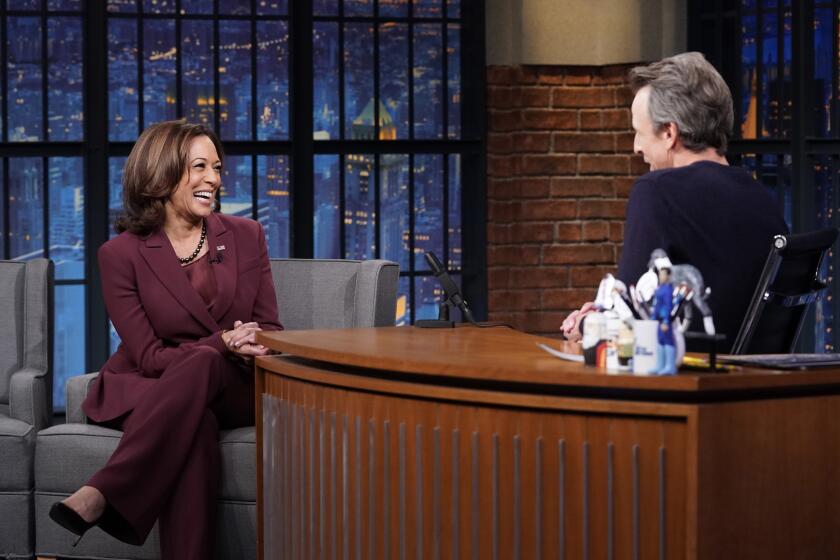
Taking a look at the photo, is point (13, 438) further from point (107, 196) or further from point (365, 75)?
point (365, 75)

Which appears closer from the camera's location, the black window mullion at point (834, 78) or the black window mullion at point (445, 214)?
the black window mullion at point (834, 78)

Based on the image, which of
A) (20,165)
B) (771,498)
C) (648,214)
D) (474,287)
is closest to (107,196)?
(20,165)

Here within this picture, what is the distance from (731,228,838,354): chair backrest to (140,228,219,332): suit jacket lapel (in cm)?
175

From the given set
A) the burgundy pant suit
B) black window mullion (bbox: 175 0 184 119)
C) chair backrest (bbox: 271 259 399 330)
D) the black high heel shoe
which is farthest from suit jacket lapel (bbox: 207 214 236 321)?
black window mullion (bbox: 175 0 184 119)

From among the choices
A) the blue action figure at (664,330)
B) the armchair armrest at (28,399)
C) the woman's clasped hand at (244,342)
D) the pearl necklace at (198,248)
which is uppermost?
the pearl necklace at (198,248)

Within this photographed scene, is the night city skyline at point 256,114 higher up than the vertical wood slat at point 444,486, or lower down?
higher up

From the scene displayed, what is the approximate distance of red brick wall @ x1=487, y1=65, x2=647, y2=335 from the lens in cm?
596

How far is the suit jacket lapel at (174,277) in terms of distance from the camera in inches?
150

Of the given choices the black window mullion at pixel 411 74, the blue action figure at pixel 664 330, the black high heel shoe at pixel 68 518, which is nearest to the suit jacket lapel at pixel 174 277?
the black high heel shoe at pixel 68 518

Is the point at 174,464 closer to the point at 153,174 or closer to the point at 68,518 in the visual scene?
the point at 68,518

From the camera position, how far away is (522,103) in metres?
5.98

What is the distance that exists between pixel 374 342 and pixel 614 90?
3403 mm

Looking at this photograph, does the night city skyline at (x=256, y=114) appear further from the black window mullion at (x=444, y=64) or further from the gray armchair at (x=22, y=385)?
the gray armchair at (x=22, y=385)

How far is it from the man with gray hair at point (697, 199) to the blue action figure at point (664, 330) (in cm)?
46
